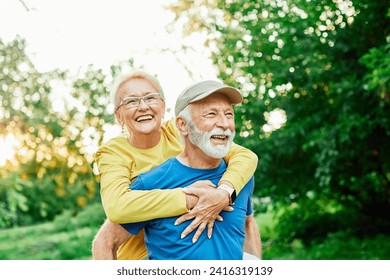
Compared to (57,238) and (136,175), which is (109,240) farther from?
(57,238)

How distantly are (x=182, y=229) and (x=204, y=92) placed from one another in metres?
0.36

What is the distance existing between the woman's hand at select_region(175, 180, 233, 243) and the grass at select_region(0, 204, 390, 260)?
8.97 ft

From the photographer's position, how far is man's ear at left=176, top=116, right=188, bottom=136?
158cm

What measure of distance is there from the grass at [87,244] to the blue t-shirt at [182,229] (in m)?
2.67

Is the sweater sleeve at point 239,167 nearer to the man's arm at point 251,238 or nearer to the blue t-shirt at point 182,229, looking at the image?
the blue t-shirt at point 182,229

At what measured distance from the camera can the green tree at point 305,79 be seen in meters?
5.25

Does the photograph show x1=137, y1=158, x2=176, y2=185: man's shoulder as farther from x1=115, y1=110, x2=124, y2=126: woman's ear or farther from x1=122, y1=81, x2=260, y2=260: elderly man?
x1=115, y1=110, x2=124, y2=126: woman's ear

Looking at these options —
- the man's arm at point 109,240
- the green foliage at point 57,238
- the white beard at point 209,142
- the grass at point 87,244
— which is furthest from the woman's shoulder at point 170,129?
the green foliage at point 57,238

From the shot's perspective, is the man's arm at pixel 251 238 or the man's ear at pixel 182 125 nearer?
the man's ear at pixel 182 125

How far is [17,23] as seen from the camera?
380 centimetres

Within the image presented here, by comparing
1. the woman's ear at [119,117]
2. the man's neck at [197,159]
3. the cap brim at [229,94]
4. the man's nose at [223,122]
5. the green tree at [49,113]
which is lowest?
the man's neck at [197,159]

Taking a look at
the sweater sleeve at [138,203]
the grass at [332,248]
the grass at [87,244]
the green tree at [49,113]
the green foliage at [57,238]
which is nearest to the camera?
the sweater sleeve at [138,203]

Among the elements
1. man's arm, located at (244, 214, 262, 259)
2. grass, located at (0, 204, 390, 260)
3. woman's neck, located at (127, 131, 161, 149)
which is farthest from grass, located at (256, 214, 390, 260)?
woman's neck, located at (127, 131, 161, 149)
